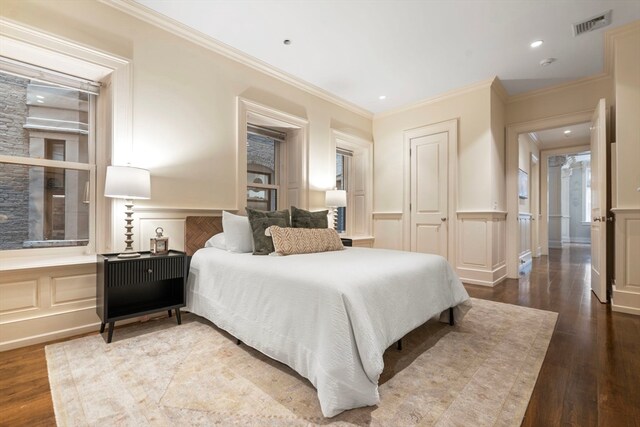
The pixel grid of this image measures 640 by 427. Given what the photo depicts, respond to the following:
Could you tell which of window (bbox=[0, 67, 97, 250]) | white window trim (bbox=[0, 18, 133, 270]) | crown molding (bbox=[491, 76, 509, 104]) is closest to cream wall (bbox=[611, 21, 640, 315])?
crown molding (bbox=[491, 76, 509, 104])

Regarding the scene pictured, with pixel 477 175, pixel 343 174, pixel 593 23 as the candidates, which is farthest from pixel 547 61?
pixel 343 174

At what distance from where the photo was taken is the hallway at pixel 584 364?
1391mm

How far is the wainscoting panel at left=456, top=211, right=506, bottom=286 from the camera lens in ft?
13.1

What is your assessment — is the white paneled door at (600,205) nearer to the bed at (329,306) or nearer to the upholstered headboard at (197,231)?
the bed at (329,306)

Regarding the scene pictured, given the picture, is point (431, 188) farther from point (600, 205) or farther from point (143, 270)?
point (143, 270)

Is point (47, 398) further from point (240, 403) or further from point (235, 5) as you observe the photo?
point (235, 5)

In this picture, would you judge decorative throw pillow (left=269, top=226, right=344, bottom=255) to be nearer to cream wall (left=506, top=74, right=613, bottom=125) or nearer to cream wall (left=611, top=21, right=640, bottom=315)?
cream wall (left=611, top=21, right=640, bottom=315)

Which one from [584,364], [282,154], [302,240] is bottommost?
[584,364]

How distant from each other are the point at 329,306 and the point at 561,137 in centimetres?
740

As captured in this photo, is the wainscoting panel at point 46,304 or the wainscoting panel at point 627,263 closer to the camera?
Answer: the wainscoting panel at point 46,304

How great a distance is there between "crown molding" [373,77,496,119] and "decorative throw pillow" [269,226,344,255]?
10.0ft

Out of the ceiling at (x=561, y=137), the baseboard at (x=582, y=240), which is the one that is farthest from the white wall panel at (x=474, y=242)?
the baseboard at (x=582, y=240)

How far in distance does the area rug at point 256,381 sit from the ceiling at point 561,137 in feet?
17.2

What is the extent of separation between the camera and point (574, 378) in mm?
1688
